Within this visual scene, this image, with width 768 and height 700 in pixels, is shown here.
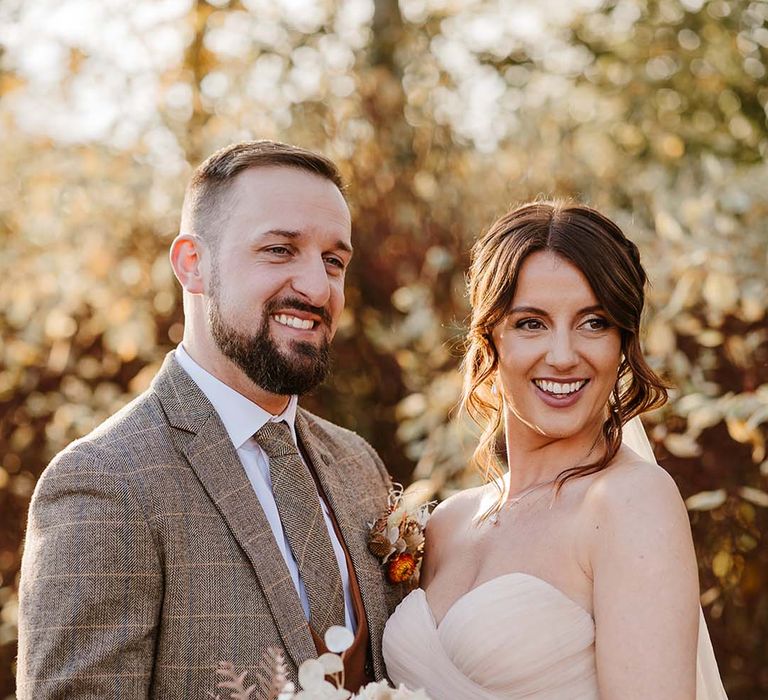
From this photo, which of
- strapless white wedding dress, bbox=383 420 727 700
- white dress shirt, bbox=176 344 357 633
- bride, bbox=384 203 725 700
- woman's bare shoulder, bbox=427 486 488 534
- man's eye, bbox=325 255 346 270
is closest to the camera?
bride, bbox=384 203 725 700

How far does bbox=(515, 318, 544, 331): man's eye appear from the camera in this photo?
301 centimetres

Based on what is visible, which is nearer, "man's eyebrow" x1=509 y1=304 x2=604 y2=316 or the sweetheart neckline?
the sweetheart neckline

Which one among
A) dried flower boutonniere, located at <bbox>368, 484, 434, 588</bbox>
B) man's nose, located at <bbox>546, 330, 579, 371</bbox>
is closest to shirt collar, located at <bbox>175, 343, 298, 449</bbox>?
dried flower boutonniere, located at <bbox>368, 484, 434, 588</bbox>

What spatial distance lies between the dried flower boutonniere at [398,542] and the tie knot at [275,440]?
1.24 feet

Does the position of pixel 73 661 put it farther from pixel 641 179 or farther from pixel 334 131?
pixel 641 179

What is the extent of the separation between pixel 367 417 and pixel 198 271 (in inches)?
109

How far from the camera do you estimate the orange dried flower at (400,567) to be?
122 inches

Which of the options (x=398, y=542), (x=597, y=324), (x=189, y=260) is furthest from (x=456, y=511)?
(x=189, y=260)

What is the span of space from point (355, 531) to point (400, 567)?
172mm

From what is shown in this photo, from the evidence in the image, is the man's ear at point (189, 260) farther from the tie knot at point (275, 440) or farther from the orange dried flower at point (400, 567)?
the orange dried flower at point (400, 567)

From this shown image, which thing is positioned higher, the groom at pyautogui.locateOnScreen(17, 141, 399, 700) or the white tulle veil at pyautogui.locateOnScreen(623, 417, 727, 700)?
the groom at pyautogui.locateOnScreen(17, 141, 399, 700)

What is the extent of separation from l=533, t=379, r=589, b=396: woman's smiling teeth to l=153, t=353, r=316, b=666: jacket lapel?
891mm

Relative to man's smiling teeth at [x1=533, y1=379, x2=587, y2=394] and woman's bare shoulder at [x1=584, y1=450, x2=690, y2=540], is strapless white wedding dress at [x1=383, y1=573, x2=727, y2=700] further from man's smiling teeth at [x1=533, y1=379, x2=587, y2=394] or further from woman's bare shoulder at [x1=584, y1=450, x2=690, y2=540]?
man's smiling teeth at [x1=533, y1=379, x2=587, y2=394]

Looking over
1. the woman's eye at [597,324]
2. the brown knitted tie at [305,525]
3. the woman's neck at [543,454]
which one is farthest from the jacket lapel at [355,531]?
the woman's eye at [597,324]
